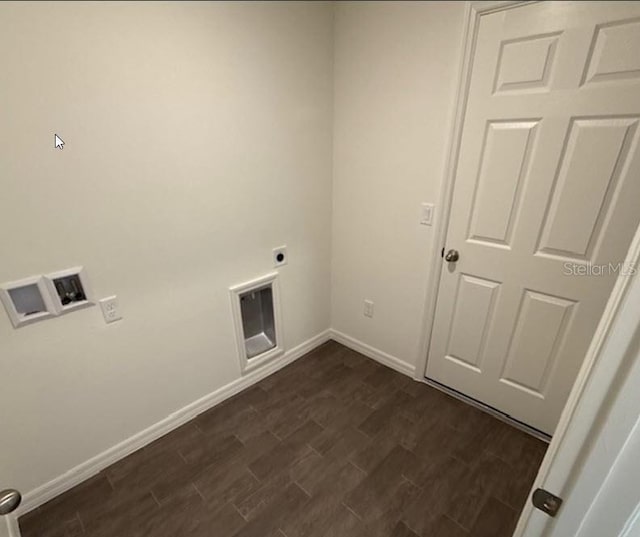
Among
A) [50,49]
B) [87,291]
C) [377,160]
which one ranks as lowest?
[87,291]

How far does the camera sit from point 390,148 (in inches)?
72.2

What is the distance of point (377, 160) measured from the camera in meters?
1.91

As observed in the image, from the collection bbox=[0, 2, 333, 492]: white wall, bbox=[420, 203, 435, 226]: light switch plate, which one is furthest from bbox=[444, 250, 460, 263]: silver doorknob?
bbox=[0, 2, 333, 492]: white wall

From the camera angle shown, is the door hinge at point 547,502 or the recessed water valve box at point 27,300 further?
the recessed water valve box at point 27,300

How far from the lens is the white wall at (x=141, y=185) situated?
1.12m

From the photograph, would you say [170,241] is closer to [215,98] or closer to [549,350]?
[215,98]

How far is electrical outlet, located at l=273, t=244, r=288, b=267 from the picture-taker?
79.0 inches

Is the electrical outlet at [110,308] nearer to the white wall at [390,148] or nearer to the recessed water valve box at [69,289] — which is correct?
the recessed water valve box at [69,289]

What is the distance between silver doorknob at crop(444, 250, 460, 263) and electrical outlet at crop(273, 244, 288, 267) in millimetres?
995

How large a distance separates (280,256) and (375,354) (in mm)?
1038

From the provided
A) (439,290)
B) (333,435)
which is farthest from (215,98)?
(333,435)

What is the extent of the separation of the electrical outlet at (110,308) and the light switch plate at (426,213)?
5.34 feet

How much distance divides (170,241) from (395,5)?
5.44 feet

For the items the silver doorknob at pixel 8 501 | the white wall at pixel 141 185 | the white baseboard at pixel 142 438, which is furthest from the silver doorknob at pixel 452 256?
the silver doorknob at pixel 8 501
